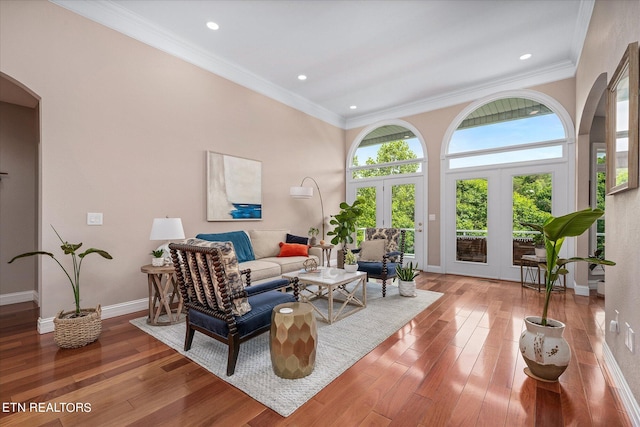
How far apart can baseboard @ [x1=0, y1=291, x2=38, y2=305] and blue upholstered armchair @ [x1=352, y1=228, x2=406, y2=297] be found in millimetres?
4964

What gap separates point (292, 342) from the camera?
2.10 meters

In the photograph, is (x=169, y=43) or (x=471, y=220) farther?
(x=471, y=220)

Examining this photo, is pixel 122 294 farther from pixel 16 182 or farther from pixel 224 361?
pixel 16 182

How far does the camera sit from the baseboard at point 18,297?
4.06m

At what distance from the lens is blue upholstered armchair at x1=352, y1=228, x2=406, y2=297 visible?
4.40 m

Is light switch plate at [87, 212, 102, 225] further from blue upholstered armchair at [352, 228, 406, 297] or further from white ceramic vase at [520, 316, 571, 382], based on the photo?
white ceramic vase at [520, 316, 571, 382]

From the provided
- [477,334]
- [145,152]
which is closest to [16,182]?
[145,152]

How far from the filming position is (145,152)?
3783mm

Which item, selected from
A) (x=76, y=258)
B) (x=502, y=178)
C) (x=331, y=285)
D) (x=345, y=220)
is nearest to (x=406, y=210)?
(x=345, y=220)

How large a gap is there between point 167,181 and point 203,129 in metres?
1.01

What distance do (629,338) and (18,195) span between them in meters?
7.01

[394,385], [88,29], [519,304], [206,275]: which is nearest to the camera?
[394,385]

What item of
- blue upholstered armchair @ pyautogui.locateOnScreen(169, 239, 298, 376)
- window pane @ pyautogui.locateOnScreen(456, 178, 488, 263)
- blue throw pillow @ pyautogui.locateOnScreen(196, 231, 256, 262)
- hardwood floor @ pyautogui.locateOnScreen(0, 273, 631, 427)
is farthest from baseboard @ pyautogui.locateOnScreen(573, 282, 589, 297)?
blue throw pillow @ pyautogui.locateOnScreen(196, 231, 256, 262)

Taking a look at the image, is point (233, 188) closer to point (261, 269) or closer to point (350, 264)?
point (261, 269)
